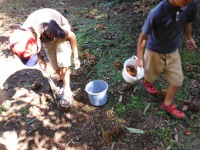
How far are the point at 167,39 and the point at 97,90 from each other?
133 centimetres

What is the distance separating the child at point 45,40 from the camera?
8.32 feet

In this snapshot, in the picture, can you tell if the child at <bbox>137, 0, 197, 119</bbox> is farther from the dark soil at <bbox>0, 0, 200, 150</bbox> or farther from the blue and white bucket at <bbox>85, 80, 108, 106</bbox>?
the blue and white bucket at <bbox>85, 80, 108, 106</bbox>

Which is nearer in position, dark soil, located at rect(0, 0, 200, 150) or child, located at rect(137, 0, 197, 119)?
child, located at rect(137, 0, 197, 119)

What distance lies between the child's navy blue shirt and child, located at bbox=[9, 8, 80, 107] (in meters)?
1.04

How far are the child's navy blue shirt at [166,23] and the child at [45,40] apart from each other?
104cm

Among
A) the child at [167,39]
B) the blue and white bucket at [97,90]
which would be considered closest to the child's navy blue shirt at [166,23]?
the child at [167,39]

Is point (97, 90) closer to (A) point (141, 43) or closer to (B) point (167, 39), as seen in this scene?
(A) point (141, 43)

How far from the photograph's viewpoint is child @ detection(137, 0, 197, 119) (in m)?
2.45


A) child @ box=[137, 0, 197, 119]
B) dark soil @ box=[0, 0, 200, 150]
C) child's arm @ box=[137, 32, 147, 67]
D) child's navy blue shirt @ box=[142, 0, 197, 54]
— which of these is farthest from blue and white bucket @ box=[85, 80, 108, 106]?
child's navy blue shirt @ box=[142, 0, 197, 54]

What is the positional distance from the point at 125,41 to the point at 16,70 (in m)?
2.20

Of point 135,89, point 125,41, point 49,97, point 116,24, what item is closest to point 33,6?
point 116,24

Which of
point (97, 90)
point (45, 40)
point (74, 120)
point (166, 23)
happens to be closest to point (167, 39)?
point (166, 23)

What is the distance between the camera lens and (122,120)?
3223mm

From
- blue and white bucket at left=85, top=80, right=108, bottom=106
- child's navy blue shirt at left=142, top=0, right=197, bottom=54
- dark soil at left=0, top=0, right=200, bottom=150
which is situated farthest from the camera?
blue and white bucket at left=85, top=80, right=108, bottom=106
